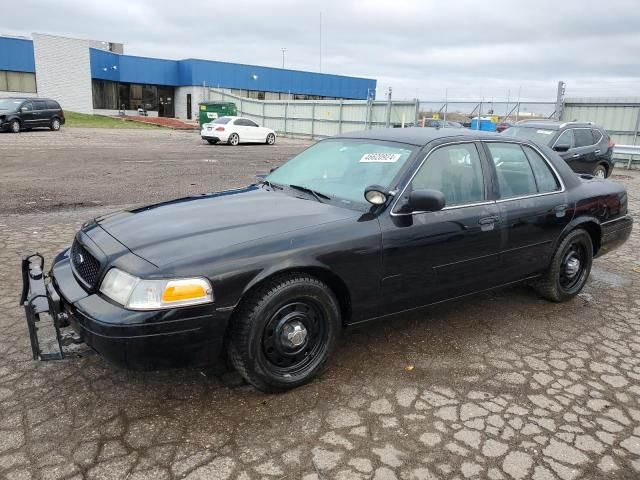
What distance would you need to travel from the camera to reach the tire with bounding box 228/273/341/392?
9.45ft

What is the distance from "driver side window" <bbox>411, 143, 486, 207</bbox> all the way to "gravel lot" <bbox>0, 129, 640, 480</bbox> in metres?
1.11

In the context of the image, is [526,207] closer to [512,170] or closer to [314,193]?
[512,170]

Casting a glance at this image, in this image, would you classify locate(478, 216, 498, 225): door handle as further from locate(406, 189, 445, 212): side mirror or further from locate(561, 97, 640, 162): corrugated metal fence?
locate(561, 97, 640, 162): corrugated metal fence

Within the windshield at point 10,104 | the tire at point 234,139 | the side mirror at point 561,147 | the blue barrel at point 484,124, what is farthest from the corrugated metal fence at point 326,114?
the windshield at point 10,104

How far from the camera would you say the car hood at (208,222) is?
2.88 m

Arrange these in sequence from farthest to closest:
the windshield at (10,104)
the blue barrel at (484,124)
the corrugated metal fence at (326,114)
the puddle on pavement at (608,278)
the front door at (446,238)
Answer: the blue barrel at (484,124), the corrugated metal fence at (326,114), the windshield at (10,104), the puddle on pavement at (608,278), the front door at (446,238)

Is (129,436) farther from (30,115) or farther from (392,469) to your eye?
(30,115)

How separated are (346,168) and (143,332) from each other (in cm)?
198

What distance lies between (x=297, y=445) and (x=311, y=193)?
1768 millimetres

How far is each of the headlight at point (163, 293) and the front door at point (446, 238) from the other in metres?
1.24

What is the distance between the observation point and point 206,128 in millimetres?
23453

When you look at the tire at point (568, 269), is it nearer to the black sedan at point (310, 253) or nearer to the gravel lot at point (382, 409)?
the black sedan at point (310, 253)

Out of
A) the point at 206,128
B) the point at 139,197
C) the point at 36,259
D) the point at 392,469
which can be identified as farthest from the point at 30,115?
the point at 392,469

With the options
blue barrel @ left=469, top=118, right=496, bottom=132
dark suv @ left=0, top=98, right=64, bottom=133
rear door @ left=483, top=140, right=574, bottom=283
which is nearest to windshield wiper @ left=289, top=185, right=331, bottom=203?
rear door @ left=483, top=140, right=574, bottom=283
